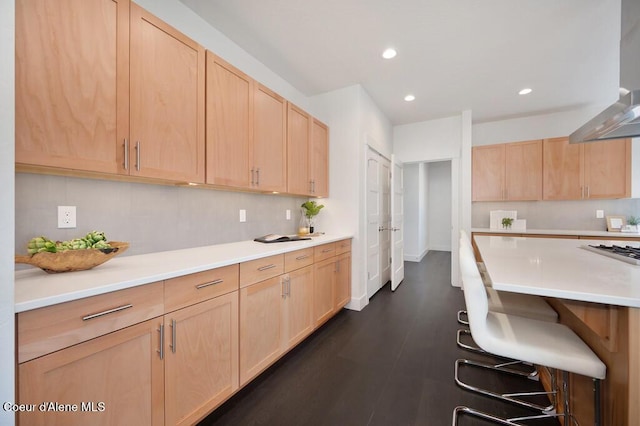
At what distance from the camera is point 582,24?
2.08 m

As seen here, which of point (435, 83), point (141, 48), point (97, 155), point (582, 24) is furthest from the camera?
point (435, 83)

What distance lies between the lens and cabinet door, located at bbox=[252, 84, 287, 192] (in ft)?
7.06

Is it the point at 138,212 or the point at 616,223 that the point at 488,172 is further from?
the point at 138,212

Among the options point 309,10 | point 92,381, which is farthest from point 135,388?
point 309,10

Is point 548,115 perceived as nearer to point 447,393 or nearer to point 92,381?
point 447,393

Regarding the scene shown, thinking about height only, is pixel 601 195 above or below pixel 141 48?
below

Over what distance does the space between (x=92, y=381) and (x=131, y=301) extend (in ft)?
0.97

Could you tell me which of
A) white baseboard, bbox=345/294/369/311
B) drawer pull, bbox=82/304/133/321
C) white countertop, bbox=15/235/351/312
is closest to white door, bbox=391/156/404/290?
white baseboard, bbox=345/294/369/311

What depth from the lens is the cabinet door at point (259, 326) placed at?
1.57 meters

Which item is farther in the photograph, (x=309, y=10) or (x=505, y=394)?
(x=309, y=10)

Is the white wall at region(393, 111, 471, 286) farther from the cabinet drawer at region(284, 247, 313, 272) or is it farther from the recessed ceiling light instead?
the cabinet drawer at region(284, 247, 313, 272)

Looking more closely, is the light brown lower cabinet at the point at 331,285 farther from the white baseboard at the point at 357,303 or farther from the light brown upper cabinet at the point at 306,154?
the light brown upper cabinet at the point at 306,154

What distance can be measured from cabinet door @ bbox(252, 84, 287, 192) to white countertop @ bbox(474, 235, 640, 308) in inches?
70.3
